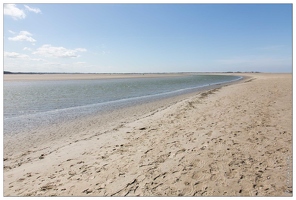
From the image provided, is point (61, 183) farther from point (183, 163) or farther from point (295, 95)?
point (295, 95)

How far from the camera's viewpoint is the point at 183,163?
5.60 metres

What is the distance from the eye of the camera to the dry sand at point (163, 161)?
180 inches

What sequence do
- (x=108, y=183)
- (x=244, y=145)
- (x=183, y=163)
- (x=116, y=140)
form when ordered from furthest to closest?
1. (x=116, y=140)
2. (x=244, y=145)
3. (x=183, y=163)
4. (x=108, y=183)

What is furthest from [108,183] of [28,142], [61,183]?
[28,142]

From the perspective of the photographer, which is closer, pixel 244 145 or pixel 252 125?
pixel 244 145

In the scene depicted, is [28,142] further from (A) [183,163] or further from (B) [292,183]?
(B) [292,183]

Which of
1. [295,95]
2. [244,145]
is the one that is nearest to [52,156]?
[244,145]

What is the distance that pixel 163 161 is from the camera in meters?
5.80

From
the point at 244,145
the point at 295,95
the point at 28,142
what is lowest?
the point at 28,142

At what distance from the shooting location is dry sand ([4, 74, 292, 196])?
4562mm

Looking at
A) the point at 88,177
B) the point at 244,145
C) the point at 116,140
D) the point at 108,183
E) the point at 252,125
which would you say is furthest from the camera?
the point at 252,125

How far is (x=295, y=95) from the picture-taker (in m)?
6.89

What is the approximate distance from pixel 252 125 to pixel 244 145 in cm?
251

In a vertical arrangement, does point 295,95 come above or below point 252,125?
above
